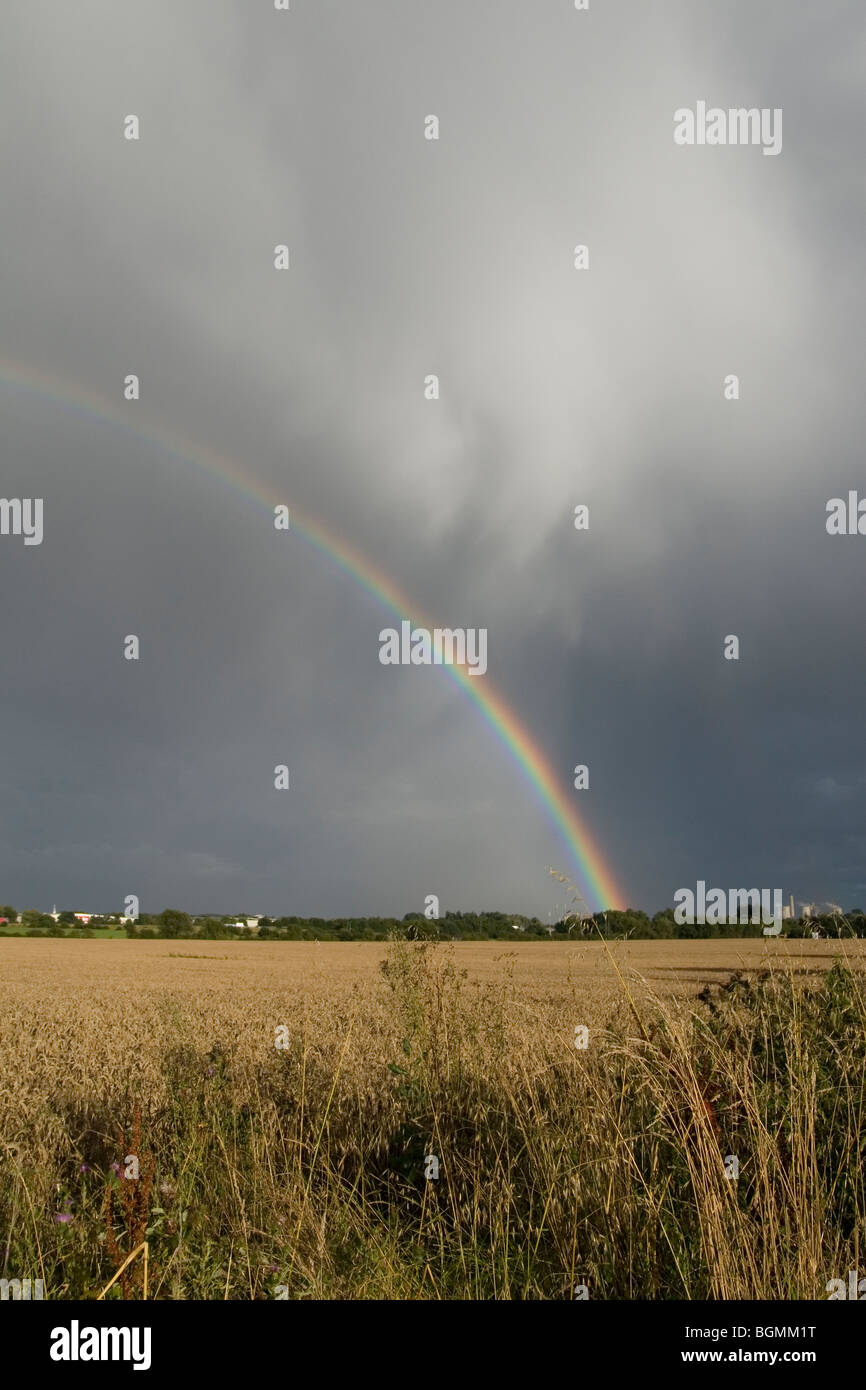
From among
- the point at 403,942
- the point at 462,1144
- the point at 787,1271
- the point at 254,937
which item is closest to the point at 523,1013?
the point at 403,942

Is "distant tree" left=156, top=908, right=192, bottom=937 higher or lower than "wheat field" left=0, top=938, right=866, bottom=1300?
lower

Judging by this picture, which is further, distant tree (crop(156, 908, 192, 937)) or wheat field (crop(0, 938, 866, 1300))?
distant tree (crop(156, 908, 192, 937))

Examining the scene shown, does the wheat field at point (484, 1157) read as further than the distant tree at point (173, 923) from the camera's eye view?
No

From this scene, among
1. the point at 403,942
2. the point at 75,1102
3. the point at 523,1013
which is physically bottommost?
the point at 75,1102

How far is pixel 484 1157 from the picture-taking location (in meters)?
5.38

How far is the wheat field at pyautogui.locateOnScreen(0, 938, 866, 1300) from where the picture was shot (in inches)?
153

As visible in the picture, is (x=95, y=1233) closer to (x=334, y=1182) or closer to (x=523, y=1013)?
(x=334, y=1182)

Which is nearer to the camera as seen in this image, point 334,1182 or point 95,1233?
point 95,1233

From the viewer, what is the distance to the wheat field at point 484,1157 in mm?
3898

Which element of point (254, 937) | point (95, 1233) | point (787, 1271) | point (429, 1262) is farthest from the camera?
point (254, 937)

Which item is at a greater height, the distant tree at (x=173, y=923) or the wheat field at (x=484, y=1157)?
the wheat field at (x=484, y=1157)

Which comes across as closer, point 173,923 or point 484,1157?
point 484,1157
